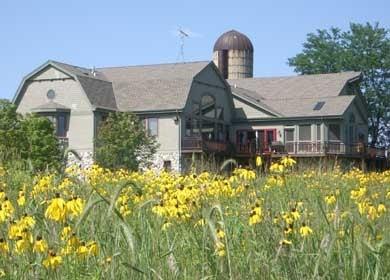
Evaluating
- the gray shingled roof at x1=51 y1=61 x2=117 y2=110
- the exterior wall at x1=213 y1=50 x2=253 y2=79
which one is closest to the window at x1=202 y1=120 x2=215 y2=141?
the gray shingled roof at x1=51 y1=61 x2=117 y2=110

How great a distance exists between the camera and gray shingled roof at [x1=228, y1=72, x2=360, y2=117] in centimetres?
4706

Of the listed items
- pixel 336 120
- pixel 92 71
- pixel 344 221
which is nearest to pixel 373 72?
pixel 336 120

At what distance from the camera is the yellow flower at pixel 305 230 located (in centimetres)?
439

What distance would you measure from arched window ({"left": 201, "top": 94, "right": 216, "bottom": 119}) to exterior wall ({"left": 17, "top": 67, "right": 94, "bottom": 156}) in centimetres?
Answer: 759

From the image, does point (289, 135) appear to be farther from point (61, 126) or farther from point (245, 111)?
point (61, 126)

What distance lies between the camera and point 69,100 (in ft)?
138

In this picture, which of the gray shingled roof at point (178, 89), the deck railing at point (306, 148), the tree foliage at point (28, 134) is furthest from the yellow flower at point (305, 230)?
the deck railing at point (306, 148)

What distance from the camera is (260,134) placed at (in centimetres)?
4819

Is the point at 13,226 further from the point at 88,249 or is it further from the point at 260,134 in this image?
the point at 260,134

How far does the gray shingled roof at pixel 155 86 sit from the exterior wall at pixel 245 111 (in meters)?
4.20

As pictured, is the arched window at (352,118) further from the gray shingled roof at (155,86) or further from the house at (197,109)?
the gray shingled roof at (155,86)

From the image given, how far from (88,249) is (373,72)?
203 feet

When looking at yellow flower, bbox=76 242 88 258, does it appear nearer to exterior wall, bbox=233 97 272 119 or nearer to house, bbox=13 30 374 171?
house, bbox=13 30 374 171

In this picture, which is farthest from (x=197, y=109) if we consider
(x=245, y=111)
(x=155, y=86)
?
(x=245, y=111)
